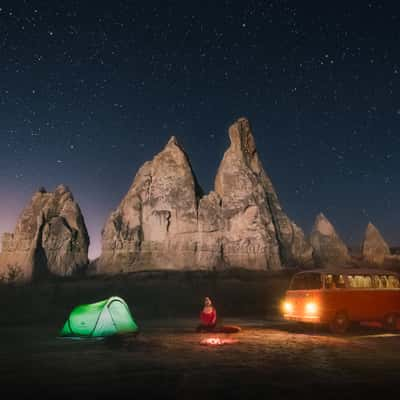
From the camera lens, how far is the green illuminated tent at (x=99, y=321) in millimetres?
15977

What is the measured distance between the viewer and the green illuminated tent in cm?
1598

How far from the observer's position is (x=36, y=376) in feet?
30.3

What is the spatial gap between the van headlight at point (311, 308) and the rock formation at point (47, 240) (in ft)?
250

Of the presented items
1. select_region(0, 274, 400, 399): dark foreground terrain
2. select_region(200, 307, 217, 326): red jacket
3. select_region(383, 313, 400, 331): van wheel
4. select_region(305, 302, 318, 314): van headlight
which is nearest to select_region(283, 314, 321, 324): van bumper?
select_region(305, 302, 318, 314): van headlight

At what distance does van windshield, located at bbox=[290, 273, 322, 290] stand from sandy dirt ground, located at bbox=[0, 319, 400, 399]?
2442 mm

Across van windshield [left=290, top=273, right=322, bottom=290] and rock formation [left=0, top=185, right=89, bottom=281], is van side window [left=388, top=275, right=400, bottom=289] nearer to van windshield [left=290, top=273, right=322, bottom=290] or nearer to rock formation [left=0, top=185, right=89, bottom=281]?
van windshield [left=290, top=273, right=322, bottom=290]

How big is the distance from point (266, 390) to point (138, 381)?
255 centimetres

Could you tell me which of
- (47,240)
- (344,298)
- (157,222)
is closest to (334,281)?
(344,298)

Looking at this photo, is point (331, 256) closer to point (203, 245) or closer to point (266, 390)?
point (203, 245)

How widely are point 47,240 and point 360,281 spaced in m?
80.2

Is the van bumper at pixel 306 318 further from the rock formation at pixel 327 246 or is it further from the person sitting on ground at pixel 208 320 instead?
the rock formation at pixel 327 246

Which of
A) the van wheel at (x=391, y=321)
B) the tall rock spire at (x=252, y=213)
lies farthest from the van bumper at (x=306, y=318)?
the tall rock spire at (x=252, y=213)

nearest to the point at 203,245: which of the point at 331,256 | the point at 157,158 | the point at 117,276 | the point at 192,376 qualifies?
the point at 117,276

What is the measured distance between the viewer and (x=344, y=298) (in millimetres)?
18156
